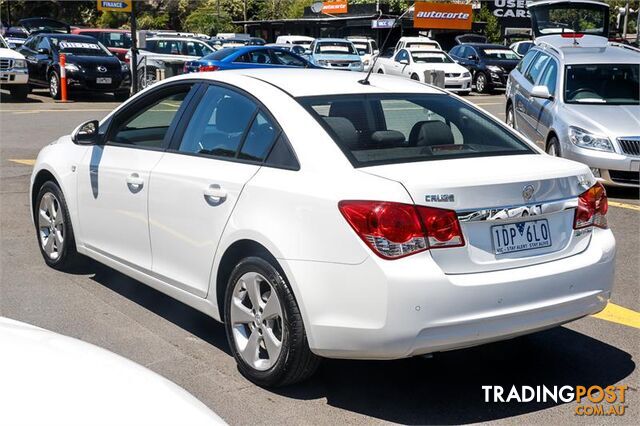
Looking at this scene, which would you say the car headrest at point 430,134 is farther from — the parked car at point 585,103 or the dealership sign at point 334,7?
the dealership sign at point 334,7

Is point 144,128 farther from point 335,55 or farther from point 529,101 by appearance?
point 335,55

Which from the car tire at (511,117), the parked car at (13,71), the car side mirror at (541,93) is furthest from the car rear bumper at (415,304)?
the parked car at (13,71)

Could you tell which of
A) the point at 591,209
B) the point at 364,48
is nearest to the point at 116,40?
the point at 364,48

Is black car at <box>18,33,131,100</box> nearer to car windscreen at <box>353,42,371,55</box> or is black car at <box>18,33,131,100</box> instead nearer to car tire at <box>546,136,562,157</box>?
car windscreen at <box>353,42,371,55</box>

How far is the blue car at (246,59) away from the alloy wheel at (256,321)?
1811cm

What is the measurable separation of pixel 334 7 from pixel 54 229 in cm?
5618

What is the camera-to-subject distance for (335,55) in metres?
30.7

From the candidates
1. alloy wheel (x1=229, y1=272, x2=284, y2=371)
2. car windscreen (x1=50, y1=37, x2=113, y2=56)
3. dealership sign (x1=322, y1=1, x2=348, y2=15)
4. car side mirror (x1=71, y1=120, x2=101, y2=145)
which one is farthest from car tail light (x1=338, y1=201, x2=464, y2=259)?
dealership sign (x1=322, y1=1, x2=348, y2=15)

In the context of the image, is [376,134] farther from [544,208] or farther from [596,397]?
[596,397]

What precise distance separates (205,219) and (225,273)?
1.07 ft

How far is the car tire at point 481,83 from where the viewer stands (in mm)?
30281

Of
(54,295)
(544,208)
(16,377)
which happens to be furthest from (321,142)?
(54,295)

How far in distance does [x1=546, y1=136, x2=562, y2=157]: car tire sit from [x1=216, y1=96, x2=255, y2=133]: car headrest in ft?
20.8

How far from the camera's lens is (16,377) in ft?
8.09
